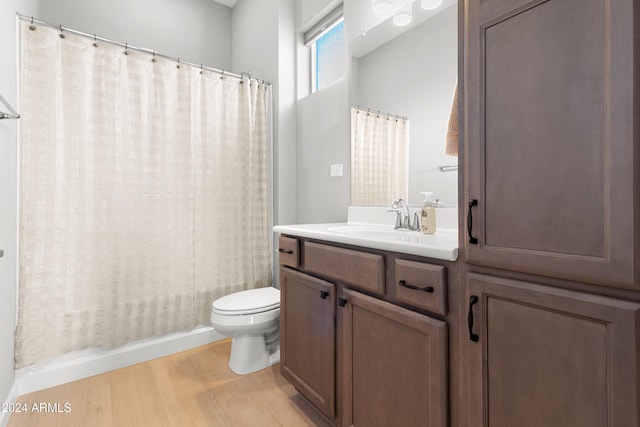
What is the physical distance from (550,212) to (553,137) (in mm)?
165

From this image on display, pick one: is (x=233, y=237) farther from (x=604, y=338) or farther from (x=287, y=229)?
(x=604, y=338)

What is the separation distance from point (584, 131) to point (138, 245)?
2.18m

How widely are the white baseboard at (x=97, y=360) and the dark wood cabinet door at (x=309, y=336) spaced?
93cm

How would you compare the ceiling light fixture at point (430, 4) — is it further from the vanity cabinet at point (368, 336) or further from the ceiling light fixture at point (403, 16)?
the vanity cabinet at point (368, 336)

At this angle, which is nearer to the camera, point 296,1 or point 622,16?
point 622,16

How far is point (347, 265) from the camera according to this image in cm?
118

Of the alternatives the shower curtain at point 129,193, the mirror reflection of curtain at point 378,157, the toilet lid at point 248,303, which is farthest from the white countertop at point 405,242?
the shower curtain at point 129,193

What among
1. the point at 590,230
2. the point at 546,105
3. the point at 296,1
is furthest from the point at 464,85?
the point at 296,1

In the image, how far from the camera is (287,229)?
1.54 meters

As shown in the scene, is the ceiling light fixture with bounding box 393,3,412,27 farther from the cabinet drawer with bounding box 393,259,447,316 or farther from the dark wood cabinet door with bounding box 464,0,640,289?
the cabinet drawer with bounding box 393,259,447,316

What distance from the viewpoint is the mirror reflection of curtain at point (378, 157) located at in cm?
164

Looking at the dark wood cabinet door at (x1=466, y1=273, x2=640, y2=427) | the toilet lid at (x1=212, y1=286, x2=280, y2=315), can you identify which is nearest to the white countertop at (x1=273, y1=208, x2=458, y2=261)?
the dark wood cabinet door at (x1=466, y1=273, x2=640, y2=427)

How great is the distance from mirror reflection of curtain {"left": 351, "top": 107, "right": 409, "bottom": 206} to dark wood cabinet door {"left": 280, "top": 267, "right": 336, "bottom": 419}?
67 cm

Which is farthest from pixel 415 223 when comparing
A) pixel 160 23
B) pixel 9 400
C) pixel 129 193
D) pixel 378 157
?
pixel 160 23
